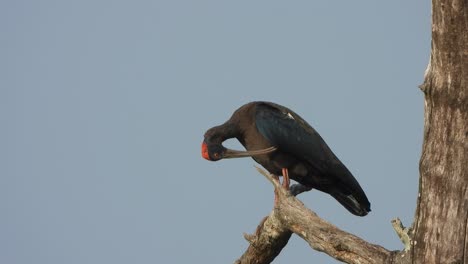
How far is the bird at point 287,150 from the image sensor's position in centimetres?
932

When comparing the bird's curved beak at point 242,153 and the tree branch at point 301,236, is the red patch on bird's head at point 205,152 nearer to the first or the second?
the bird's curved beak at point 242,153

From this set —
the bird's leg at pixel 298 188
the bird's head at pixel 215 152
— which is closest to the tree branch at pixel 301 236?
the bird's leg at pixel 298 188

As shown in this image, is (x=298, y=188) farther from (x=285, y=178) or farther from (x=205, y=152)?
(x=205, y=152)

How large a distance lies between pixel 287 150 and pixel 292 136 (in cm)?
17

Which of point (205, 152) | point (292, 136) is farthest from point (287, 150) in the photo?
point (205, 152)

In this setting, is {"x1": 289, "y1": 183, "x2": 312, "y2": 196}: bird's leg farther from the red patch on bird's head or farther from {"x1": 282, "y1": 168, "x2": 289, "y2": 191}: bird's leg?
the red patch on bird's head

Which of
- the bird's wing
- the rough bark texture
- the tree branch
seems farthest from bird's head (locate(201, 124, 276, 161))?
the rough bark texture

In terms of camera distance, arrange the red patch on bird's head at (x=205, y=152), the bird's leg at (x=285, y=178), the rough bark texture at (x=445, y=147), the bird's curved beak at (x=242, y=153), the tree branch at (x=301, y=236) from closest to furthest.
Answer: the rough bark texture at (x=445, y=147) → the tree branch at (x=301, y=236) → the bird's leg at (x=285, y=178) → the bird's curved beak at (x=242, y=153) → the red patch on bird's head at (x=205, y=152)

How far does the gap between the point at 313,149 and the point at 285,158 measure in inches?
13.2

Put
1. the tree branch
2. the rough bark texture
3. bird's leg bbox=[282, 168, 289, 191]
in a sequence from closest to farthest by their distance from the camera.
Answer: the rough bark texture
the tree branch
bird's leg bbox=[282, 168, 289, 191]

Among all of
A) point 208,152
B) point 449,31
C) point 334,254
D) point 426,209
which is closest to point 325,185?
point 208,152

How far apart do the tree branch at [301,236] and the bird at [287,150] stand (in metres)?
1.50

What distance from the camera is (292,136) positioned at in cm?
957

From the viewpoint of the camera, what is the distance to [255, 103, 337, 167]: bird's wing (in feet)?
31.1
